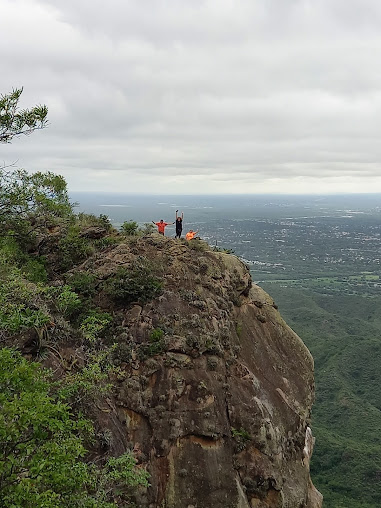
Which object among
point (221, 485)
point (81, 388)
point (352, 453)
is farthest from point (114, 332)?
point (352, 453)

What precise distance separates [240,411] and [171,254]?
5.60 metres

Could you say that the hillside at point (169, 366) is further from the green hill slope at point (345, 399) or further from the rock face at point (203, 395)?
the green hill slope at point (345, 399)

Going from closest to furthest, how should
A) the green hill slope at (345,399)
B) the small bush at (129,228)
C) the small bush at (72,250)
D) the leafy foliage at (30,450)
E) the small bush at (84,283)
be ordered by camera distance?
the leafy foliage at (30,450) < the small bush at (84,283) < the small bush at (72,250) < the small bush at (129,228) < the green hill slope at (345,399)

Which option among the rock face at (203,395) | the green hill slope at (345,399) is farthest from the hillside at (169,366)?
the green hill slope at (345,399)

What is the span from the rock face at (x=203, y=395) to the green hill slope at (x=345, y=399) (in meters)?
29.9

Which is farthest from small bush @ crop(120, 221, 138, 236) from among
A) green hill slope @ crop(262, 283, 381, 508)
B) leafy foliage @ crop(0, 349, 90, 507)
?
green hill slope @ crop(262, 283, 381, 508)

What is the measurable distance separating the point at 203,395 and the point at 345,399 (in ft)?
183

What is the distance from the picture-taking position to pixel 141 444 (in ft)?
32.6

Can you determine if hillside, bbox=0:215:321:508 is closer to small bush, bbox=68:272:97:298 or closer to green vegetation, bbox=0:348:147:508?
small bush, bbox=68:272:97:298

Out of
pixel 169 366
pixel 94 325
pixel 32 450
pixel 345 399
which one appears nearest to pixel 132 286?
pixel 94 325

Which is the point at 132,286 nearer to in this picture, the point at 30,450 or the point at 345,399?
the point at 30,450

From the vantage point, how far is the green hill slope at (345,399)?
41.1 meters

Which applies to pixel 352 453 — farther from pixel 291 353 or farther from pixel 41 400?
pixel 41 400

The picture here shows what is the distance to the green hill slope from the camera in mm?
41094
